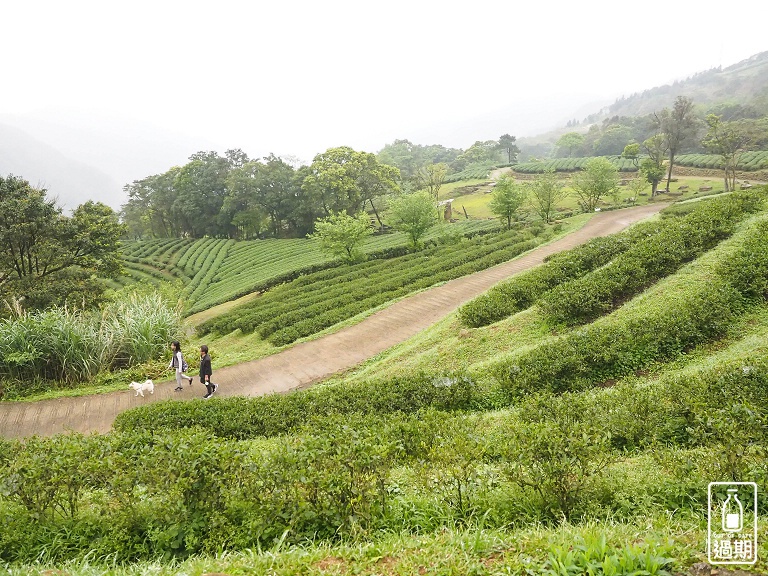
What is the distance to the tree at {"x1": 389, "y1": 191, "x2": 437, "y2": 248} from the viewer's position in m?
26.1

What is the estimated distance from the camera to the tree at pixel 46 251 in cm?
1466

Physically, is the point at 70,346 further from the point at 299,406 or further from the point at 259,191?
the point at 259,191

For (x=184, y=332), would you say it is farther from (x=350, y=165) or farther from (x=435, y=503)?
(x=350, y=165)

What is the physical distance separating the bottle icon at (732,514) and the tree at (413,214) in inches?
925

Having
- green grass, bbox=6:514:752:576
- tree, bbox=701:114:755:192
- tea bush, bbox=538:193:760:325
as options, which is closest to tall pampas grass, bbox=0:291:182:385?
green grass, bbox=6:514:752:576

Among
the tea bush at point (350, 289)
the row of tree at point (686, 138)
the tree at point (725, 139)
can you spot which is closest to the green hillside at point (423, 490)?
the tea bush at point (350, 289)

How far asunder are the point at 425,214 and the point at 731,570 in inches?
966

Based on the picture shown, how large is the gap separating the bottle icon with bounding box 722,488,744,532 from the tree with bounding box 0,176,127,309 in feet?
58.4

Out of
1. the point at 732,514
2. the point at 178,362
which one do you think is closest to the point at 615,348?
the point at 732,514

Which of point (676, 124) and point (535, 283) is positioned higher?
point (676, 124)

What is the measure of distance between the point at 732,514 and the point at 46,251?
2036 cm

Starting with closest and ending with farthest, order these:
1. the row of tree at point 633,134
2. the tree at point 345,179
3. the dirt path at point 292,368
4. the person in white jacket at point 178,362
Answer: the dirt path at point 292,368 < the person in white jacket at point 178,362 < the tree at point 345,179 < the row of tree at point 633,134

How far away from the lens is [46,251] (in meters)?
16.1

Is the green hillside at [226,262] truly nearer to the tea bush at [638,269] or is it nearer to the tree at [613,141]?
the tea bush at [638,269]
